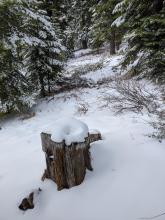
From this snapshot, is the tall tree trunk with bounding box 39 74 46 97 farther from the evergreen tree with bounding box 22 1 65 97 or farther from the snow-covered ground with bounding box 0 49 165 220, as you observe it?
the snow-covered ground with bounding box 0 49 165 220

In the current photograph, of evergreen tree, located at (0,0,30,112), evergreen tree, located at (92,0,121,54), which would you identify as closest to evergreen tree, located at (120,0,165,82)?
evergreen tree, located at (92,0,121,54)

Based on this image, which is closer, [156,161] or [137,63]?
[156,161]

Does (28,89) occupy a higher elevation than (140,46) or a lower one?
lower

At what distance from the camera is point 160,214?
125 inches

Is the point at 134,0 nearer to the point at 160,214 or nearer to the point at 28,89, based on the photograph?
the point at 28,89

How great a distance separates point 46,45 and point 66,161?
315 inches

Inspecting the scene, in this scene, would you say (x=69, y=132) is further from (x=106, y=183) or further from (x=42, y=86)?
(x=42, y=86)

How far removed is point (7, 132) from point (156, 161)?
574cm

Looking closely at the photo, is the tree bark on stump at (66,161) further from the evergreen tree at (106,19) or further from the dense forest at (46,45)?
the evergreen tree at (106,19)

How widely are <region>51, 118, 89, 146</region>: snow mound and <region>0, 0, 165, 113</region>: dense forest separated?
13.4 ft

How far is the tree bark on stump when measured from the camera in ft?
12.1

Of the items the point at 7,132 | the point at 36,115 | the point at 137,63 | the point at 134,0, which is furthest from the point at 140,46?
the point at 7,132

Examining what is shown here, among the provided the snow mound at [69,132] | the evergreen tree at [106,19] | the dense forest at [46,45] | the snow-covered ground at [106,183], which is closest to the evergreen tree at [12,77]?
the dense forest at [46,45]

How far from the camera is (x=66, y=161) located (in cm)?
371
